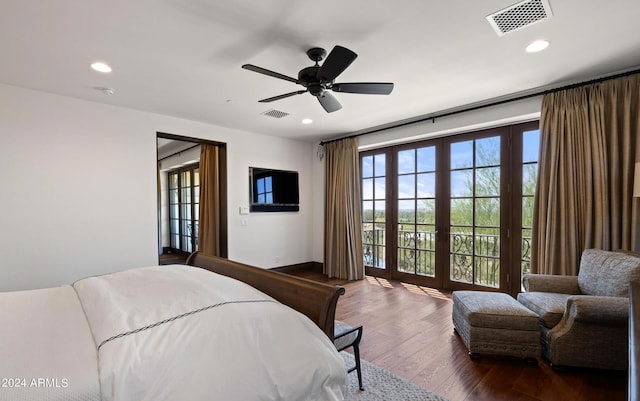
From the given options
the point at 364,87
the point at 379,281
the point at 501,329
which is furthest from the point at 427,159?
the point at 501,329

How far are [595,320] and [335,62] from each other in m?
2.65

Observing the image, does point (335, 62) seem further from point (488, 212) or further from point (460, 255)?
point (460, 255)

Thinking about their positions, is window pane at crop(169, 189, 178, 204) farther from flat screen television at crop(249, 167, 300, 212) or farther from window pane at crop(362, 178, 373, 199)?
window pane at crop(362, 178, 373, 199)

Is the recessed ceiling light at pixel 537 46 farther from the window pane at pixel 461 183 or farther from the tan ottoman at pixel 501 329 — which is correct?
the tan ottoman at pixel 501 329

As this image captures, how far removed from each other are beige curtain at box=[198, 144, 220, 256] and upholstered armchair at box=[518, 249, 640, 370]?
14.4 ft

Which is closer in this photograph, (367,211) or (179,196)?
(367,211)

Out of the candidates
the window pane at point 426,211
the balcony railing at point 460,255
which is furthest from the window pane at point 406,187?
the balcony railing at point 460,255

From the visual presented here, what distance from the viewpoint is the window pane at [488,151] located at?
12.9ft

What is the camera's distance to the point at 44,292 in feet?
6.40

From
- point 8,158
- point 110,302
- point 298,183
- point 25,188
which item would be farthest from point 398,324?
point 8,158

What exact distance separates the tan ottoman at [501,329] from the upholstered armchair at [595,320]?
13cm

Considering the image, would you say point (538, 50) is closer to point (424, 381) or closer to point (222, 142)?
point (424, 381)

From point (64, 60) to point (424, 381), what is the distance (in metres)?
3.94

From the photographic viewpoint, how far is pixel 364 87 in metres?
2.48
